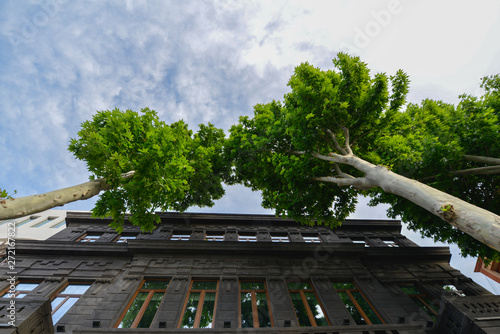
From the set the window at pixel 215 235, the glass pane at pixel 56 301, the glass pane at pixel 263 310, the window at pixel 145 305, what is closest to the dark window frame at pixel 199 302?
the window at pixel 145 305

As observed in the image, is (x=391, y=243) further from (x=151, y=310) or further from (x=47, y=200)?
(x=47, y=200)

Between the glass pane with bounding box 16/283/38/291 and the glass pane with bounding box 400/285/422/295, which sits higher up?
the glass pane with bounding box 16/283/38/291

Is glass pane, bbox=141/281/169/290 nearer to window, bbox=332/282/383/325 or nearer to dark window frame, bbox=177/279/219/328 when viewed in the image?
dark window frame, bbox=177/279/219/328

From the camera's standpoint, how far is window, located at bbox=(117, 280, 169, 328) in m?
8.21

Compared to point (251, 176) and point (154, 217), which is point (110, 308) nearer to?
point (154, 217)

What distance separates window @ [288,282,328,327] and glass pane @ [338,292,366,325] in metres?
1.24

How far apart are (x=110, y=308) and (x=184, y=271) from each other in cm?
315

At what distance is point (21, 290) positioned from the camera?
968 cm

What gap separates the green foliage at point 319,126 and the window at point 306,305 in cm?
309

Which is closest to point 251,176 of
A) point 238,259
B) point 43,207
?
point 238,259

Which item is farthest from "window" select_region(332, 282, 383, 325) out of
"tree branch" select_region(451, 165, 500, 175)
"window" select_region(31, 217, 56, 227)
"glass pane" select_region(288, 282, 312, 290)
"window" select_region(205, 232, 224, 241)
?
"window" select_region(31, 217, 56, 227)

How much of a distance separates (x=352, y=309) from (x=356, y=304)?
0.43 m

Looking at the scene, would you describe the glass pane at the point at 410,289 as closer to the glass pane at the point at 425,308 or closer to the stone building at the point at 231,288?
the stone building at the point at 231,288

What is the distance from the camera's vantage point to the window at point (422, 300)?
9.75 metres
